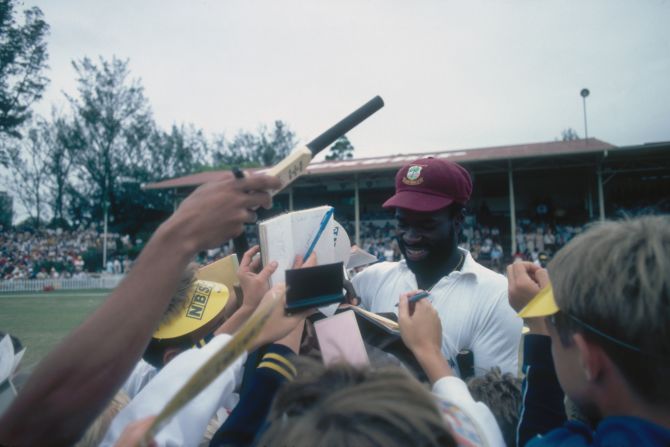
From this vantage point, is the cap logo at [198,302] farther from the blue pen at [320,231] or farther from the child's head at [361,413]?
the child's head at [361,413]

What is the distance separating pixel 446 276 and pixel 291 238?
123cm

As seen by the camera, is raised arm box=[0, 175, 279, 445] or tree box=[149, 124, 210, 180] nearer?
raised arm box=[0, 175, 279, 445]

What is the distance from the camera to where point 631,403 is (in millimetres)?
1064

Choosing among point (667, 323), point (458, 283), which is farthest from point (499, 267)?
point (667, 323)

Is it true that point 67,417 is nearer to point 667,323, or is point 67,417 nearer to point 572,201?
point 667,323

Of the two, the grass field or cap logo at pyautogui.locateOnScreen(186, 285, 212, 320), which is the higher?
cap logo at pyautogui.locateOnScreen(186, 285, 212, 320)

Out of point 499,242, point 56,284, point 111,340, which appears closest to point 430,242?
point 111,340

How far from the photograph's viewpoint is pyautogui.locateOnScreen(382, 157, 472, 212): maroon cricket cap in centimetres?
229

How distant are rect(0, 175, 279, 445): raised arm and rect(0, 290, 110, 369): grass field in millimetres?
6085

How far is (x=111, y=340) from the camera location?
2.96 feet

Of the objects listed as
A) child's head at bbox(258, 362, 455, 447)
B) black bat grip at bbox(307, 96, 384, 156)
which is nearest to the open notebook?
black bat grip at bbox(307, 96, 384, 156)

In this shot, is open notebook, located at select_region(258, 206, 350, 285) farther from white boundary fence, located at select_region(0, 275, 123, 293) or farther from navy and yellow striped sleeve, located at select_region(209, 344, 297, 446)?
white boundary fence, located at select_region(0, 275, 123, 293)

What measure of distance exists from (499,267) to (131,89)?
1444 inches

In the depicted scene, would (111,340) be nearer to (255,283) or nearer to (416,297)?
(255,283)
